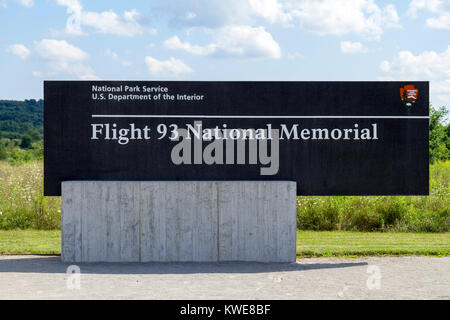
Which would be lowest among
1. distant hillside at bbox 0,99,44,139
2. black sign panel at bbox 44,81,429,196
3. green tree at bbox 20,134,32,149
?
black sign panel at bbox 44,81,429,196

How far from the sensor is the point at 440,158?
43.4 meters

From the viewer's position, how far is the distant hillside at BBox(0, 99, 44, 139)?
263ft

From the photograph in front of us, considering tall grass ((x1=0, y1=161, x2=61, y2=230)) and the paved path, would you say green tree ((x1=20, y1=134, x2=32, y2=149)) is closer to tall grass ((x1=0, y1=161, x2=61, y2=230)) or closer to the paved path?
tall grass ((x1=0, y1=161, x2=61, y2=230))

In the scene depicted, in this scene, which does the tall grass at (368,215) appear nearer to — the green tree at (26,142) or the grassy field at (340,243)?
the grassy field at (340,243)

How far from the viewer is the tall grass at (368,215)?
1681 centimetres

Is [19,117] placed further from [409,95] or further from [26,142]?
[409,95]

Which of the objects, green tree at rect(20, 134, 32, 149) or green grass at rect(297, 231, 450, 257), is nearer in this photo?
green grass at rect(297, 231, 450, 257)

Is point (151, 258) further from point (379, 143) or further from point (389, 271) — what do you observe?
point (379, 143)

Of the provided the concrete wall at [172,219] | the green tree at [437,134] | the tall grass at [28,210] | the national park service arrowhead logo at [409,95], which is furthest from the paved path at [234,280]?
the green tree at [437,134]

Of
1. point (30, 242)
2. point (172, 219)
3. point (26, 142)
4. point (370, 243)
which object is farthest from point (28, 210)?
point (26, 142)

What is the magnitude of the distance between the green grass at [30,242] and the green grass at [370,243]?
572 cm

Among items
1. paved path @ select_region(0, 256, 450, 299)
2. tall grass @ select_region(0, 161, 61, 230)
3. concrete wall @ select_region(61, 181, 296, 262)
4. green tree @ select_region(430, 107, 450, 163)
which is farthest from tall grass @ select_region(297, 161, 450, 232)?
green tree @ select_region(430, 107, 450, 163)

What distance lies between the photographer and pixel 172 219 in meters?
11.3

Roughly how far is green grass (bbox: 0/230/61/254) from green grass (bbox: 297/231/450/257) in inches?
225
